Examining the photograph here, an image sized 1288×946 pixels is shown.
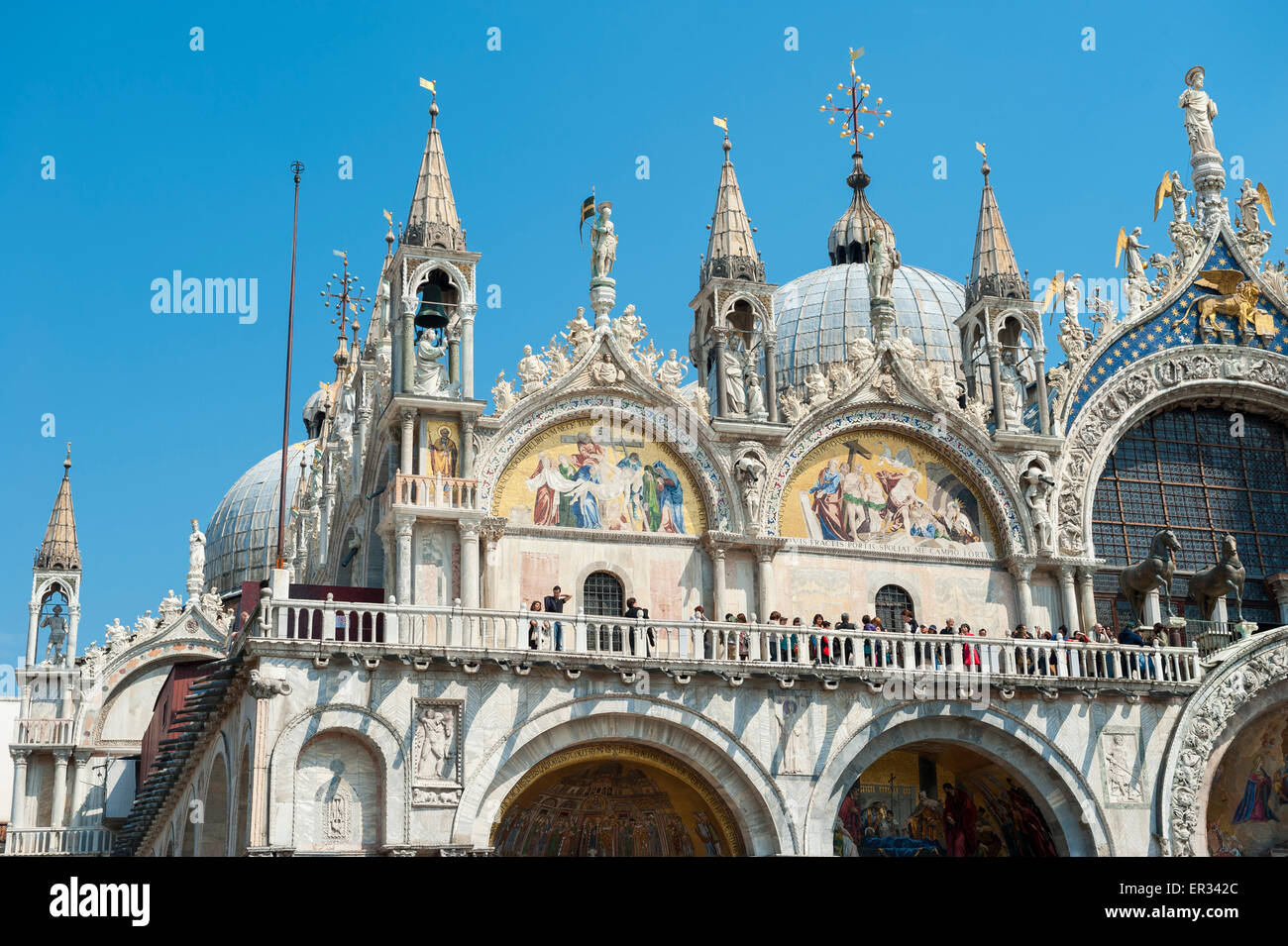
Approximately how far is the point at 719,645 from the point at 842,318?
68.7 ft

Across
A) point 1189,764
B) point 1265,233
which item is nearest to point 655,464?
point 1189,764

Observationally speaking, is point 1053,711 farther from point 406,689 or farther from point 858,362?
point 406,689

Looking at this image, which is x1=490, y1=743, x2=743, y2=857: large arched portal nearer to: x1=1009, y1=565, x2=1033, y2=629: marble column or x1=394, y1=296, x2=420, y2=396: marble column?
x1=394, y1=296, x2=420, y2=396: marble column

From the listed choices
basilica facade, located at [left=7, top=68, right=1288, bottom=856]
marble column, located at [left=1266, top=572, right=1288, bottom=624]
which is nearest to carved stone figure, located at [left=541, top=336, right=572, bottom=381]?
basilica facade, located at [left=7, top=68, right=1288, bottom=856]

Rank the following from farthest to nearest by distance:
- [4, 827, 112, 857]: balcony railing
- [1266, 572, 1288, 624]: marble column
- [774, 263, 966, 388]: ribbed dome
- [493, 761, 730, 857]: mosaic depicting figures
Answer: [774, 263, 966, 388]: ribbed dome → [4, 827, 112, 857]: balcony railing → [1266, 572, 1288, 624]: marble column → [493, 761, 730, 857]: mosaic depicting figures

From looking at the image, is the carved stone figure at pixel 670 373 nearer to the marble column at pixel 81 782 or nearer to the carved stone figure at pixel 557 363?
the carved stone figure at pixel 557 363

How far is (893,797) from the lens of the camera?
3309cm

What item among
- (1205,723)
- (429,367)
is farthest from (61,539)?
(1205,723)

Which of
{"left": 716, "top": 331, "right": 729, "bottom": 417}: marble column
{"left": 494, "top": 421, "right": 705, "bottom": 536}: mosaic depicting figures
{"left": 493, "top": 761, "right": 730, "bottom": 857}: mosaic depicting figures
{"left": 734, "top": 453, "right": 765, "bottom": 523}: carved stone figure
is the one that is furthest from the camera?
{"left": 716, "top": 331, "right": 729, "bottom": 417}: marble column

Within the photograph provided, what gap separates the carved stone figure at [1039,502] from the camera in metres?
36.2

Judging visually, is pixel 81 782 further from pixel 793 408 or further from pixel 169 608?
pixel 793 408

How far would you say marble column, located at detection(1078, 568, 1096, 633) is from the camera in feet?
118

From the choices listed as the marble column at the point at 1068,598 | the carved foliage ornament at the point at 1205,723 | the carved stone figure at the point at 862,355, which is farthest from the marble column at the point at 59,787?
the carved foliage ornament at the point at 1205,723

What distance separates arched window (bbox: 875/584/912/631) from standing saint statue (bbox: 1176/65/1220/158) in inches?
531
